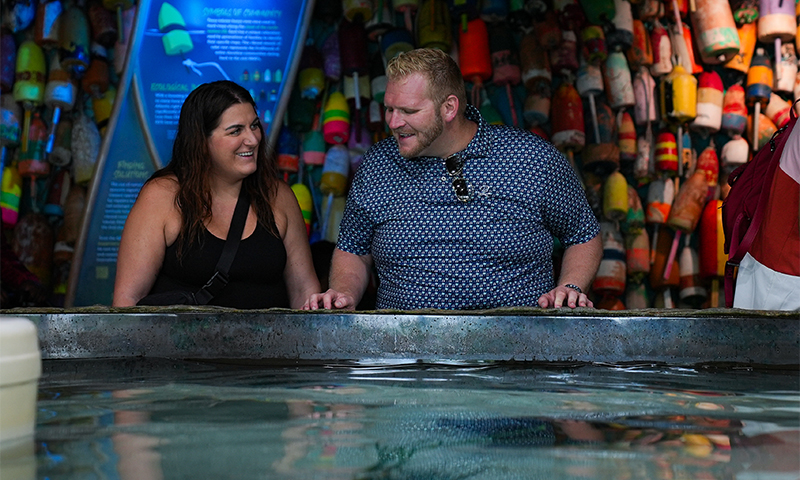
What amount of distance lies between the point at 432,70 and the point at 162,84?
1.82m

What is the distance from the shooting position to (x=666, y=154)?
12.7 ft

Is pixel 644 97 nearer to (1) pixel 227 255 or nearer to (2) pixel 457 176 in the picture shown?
(2) pixel 457 176

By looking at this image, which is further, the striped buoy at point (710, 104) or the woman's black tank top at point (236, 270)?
the striped buoy at point (710, 104)

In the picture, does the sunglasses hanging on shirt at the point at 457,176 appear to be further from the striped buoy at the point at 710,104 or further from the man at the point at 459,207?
the striped buoy at the point at 710,104

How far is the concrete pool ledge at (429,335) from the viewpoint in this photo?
1355mm

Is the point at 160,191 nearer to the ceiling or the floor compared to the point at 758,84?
nearer to the floor

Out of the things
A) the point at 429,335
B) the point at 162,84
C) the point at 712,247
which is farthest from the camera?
the point at 712,247

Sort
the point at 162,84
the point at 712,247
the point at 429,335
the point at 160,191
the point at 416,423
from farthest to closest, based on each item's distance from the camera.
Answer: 1. the point at 712,247
2. the point at 162,84
3. the point at 160,191
4. the point at 429,335
5. the point at 416,423

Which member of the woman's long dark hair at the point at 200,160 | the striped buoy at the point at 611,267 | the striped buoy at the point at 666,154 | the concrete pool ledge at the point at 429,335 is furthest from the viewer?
the striped buoy at the point at 666,154

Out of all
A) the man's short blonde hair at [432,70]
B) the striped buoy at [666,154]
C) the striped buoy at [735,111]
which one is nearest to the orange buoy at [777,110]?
the striped buoy at [735,111]

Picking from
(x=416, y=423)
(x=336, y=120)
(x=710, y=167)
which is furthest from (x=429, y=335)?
(x=710, y=167)

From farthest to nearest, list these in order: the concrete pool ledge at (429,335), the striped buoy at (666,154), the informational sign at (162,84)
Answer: the striped buoy at (666,154)
the informational sign at (162,84)
the concrete pool ledge at (429,335)

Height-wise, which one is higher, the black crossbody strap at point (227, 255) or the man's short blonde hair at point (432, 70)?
the man's short blonde hair at point (432, 70)

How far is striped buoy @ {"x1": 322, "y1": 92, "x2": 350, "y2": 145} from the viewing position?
149 inches
